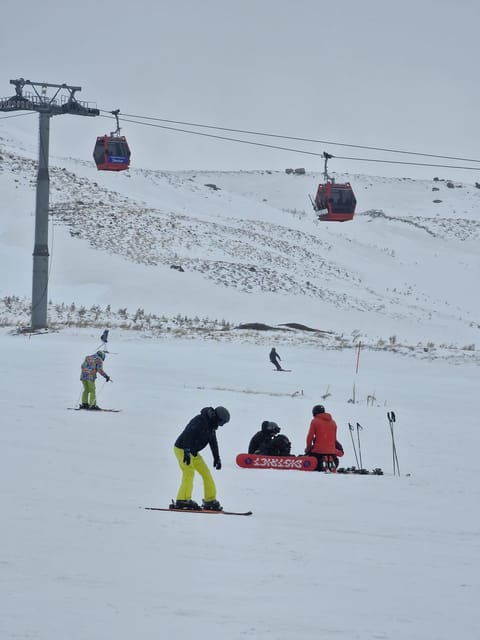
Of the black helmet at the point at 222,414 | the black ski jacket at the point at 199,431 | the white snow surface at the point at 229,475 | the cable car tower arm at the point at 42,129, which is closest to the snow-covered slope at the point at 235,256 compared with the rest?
the white snow surface at the point at 229,475

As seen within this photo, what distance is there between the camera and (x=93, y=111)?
36.3 m

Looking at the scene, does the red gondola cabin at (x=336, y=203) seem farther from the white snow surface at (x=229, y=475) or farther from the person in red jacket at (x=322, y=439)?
the person in red jacket at (x=322, y=439)

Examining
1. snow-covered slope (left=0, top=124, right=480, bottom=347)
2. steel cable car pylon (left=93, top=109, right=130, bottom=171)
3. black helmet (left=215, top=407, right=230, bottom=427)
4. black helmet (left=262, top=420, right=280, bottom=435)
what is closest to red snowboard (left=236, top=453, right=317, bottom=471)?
black helmet (left=262, top=420, right=280, bottom=435)

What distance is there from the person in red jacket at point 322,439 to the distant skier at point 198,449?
3.70 meters

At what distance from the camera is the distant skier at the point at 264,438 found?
15.2 m

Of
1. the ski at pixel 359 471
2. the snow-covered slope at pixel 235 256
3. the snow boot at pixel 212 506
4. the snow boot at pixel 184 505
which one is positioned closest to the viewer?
the snow boot at pixel 184 505

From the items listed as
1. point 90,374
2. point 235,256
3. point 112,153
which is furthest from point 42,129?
point 235,256

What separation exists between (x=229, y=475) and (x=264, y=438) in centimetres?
107

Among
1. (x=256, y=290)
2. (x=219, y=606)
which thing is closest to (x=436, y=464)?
(x=219, y=606)

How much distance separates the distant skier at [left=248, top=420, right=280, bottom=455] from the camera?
15.2 metres

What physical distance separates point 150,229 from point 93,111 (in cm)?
3179

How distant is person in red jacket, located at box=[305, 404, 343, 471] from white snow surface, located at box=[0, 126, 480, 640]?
0.39 m

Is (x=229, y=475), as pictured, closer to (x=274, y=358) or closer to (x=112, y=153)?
(x=274, y=358)

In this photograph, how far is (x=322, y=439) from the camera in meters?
15.0
